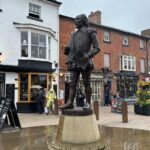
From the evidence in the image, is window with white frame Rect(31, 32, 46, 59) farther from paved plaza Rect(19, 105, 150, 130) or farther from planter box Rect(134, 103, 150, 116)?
planter box Rect(134, 103, 150, 116)

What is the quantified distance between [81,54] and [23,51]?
45.7 feet

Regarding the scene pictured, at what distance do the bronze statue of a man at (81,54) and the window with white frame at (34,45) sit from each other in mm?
13390

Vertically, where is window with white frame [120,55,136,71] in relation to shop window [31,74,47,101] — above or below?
above

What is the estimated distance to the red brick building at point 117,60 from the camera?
2747 cm

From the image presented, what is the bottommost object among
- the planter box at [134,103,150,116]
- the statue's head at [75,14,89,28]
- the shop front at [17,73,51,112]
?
the planter box at [134,103,150,116]

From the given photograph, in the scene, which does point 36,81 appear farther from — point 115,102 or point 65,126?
point 65,126

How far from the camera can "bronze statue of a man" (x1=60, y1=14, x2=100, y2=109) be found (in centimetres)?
741

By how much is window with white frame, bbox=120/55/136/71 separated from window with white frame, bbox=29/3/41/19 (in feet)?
37.3

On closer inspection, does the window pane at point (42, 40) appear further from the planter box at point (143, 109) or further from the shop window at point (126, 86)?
the shop window at point (126, 86)

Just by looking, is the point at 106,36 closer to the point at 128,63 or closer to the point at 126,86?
the point at 128,63

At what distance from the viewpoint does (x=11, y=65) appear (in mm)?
19938

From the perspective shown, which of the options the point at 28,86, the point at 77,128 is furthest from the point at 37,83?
the point at 77,128

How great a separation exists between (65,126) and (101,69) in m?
21.0

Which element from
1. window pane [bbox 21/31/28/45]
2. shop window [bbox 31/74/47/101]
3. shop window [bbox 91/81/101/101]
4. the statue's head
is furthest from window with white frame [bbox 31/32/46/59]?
the statue's head
